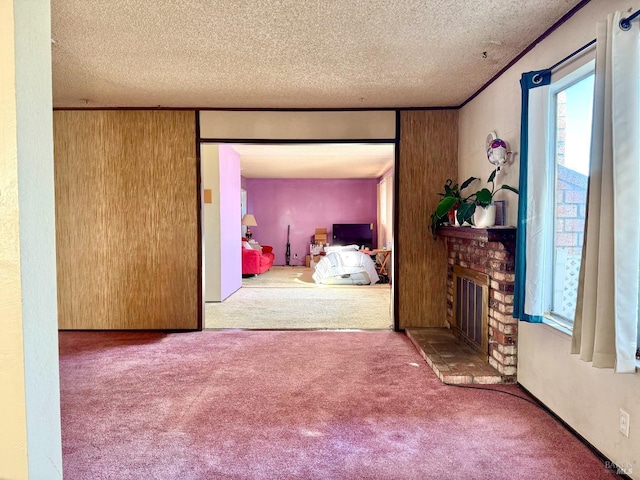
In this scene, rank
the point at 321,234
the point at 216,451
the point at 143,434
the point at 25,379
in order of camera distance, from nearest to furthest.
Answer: the point at 25,379 < the point at 216,451 < the point at 143,434 < the point at 321,234

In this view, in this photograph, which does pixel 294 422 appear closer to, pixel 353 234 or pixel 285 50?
pixel 285 50

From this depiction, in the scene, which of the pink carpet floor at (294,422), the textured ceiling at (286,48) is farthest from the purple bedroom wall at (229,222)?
the pink carpet floor at (294,422)

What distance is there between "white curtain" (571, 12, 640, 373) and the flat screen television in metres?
9.19

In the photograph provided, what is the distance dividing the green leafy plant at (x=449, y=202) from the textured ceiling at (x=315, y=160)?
6.96ft

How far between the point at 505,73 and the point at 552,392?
2331 mm

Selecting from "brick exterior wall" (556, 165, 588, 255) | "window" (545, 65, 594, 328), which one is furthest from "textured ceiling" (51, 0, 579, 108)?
"brick exterior wall" (556, 165, 588, 255)

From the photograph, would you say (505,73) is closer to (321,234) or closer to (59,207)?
(59,207)

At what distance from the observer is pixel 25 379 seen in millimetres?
982

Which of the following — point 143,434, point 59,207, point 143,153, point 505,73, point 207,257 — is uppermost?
point 505,73

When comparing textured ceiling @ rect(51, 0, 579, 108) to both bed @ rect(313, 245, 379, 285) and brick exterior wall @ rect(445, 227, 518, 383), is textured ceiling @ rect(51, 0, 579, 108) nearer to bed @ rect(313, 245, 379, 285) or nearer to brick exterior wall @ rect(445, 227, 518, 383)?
brick exterior wall @ rect(445, 227, 518, 383)

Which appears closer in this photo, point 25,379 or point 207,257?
point 25,379

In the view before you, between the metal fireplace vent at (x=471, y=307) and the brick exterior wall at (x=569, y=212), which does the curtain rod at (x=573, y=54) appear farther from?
the metal fireplace vent at (x=471, y=307)

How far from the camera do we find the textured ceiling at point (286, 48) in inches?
91.2

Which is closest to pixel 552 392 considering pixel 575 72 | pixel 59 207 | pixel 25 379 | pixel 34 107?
pixel 575 72
